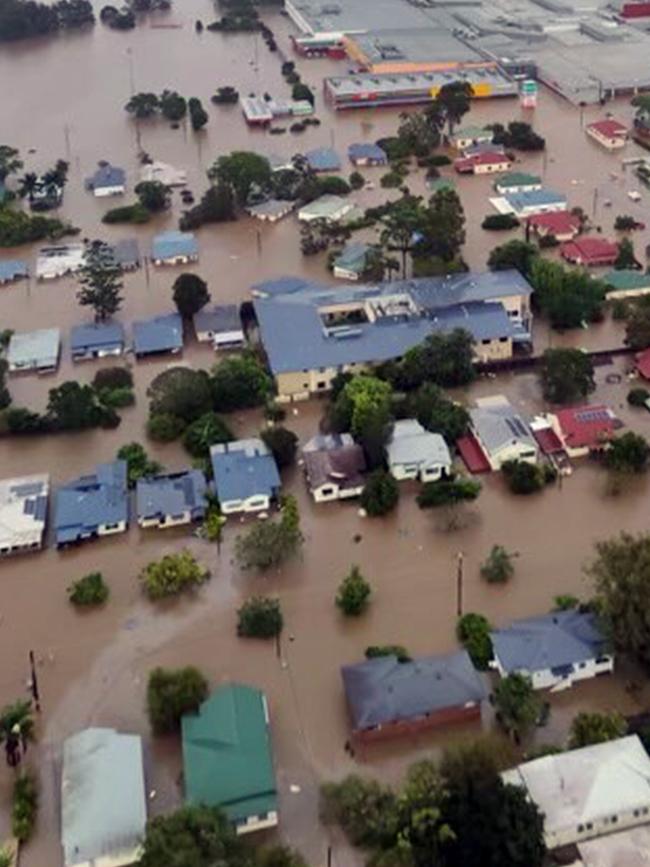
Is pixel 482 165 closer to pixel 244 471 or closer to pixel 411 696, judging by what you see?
pixel 244 471

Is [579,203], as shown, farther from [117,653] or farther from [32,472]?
[117,653]

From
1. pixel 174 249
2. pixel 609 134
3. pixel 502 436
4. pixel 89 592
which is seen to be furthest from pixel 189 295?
pixel 609 134

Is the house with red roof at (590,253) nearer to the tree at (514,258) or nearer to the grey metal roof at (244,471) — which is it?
the tree at (514,258)

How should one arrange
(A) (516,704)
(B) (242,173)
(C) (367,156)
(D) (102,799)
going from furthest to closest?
(C) (367,156)
(B) (242,173)
(A) (516,704)
(D) (102,799)

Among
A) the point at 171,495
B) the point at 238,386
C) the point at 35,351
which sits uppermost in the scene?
the point at 238,386

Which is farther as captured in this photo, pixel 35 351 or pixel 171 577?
pixel 35 351

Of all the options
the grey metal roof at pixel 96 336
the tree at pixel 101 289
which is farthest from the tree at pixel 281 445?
the tree at pixel 101 289

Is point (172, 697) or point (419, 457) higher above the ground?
point (419, 457)

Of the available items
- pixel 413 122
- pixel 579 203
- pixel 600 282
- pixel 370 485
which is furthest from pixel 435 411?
pixel 413 122

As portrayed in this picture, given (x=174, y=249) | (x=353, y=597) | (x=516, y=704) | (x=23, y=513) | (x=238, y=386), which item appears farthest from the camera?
(x=174, y=249)
